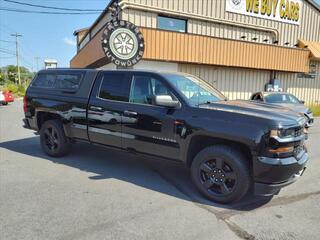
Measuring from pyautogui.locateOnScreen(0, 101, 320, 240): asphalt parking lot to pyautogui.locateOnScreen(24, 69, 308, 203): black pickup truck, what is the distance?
0.37 m

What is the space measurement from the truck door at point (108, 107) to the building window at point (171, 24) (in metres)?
10.3

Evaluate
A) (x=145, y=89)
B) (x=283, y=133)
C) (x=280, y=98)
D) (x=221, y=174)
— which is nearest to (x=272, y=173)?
(x=283, y=133)

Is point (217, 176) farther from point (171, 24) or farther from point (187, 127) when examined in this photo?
point (171, 24)

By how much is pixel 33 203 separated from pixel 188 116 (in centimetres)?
250

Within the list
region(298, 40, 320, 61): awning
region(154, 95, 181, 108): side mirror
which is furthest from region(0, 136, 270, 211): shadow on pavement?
region(298, 40, 320, 61): awning

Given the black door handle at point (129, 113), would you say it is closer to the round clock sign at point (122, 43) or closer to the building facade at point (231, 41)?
the round clock sign at point (122, 43)

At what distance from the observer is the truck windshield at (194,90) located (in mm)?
4344

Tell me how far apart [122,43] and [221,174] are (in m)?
7.00

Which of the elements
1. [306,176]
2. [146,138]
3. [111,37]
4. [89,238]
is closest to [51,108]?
[146,138]

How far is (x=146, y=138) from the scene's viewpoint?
4.50 m

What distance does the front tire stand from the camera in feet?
12.2

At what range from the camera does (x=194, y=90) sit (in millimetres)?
4633

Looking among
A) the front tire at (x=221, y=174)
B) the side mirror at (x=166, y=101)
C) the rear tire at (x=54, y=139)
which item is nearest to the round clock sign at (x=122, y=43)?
the rear tire at (x=54, y=139)

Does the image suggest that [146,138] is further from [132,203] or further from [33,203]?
[33,203]
